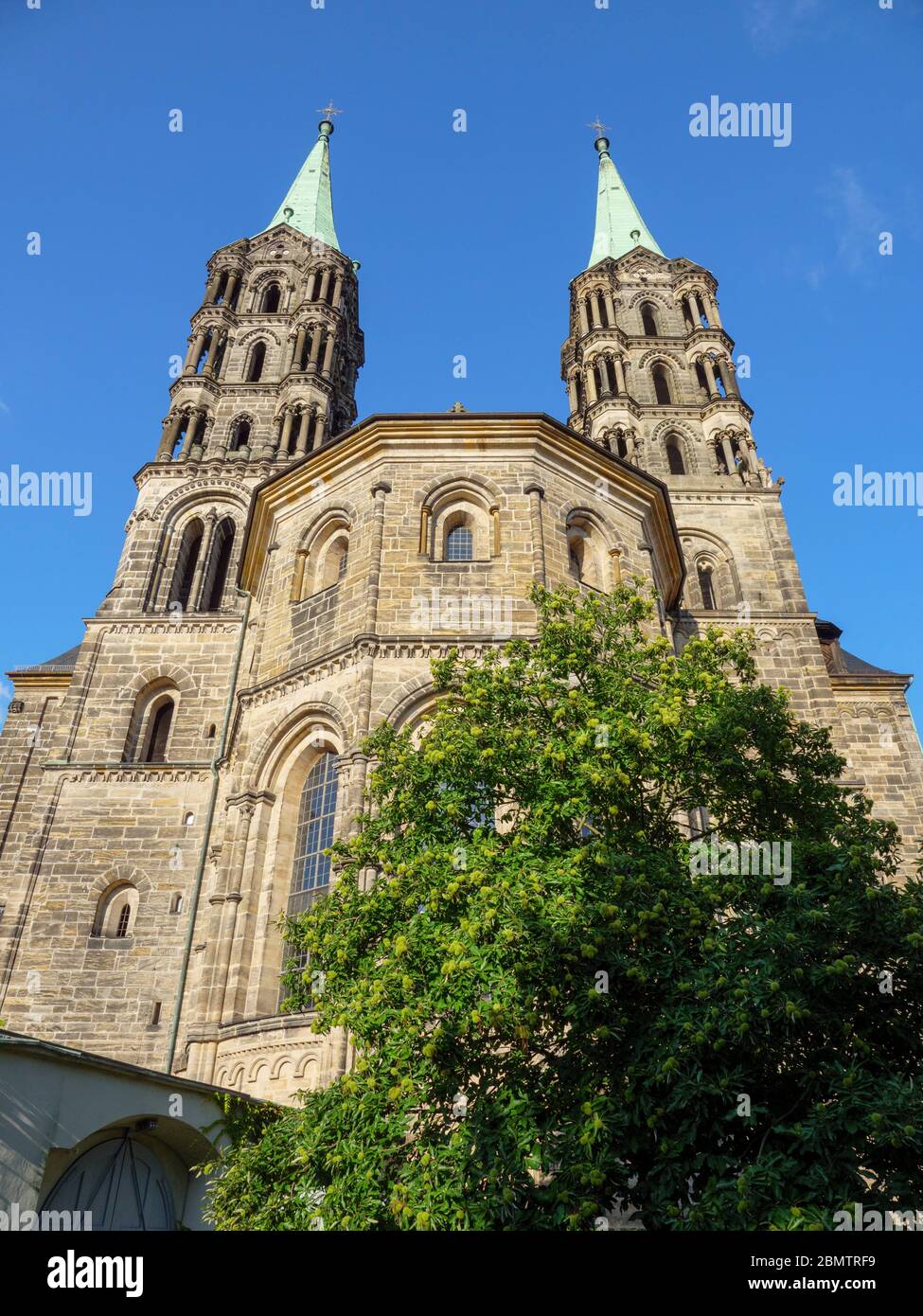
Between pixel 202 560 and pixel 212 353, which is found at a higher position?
pixel 212 353

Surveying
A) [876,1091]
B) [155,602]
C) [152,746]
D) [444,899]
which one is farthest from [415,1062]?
[155,602]

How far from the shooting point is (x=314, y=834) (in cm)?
1541

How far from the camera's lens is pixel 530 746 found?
9.71 meters

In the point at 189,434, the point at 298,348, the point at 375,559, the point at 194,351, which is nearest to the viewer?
the point at 375,559

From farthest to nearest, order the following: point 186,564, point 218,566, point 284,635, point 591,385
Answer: point 591,385 < point 186,564 < point 218,566 < point 284,635

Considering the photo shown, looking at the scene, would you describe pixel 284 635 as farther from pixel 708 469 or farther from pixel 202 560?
pixel 708 469

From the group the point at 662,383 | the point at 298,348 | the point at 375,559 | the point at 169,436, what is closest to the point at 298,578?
the point at 375,559

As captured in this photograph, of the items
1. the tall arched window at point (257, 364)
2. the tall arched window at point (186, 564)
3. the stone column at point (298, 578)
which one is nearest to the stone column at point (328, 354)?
the tall arched window at point (257, 364)

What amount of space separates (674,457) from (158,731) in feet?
61.3

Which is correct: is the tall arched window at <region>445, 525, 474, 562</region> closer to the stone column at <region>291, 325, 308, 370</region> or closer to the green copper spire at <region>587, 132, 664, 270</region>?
the stone column at <region>291, 325, 308, 370</region>

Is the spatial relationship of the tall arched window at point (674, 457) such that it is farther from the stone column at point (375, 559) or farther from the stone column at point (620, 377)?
the stone column at point (375, 559)

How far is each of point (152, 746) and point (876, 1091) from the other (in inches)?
778

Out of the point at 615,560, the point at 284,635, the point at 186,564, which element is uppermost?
the point at 186,564
